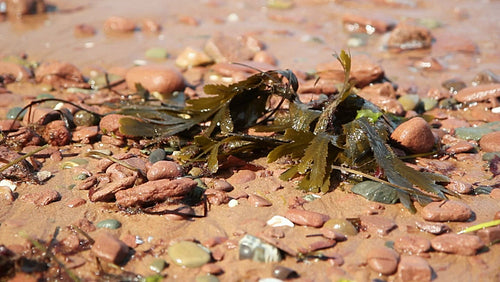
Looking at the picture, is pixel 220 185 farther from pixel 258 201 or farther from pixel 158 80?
pixel 158 80

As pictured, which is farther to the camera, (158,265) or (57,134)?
(57,134)

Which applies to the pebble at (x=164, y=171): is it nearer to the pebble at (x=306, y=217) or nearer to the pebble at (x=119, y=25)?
the pebble at (x=306, y=217)

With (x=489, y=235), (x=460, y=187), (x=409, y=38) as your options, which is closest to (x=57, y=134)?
(x=460, y=187)

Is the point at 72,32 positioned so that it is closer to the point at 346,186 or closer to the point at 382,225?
the point at 346,186

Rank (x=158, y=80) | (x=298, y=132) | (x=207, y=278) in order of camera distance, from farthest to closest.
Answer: (x=158, y=80) → (x=298, y=132) → (x=207, y=278)

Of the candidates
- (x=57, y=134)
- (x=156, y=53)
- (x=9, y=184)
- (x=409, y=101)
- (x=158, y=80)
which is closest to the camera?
(x=9, y=184)

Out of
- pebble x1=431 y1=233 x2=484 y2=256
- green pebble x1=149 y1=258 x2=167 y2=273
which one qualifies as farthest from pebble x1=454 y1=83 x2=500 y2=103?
green pebble x1=149 y1=258 x2=167 y2=273

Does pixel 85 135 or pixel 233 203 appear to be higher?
pixel 85 135

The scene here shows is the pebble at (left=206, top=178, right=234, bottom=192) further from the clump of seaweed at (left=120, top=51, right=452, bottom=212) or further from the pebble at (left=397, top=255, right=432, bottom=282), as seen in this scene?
the pebble at (left=397, top=255, right=432, bottom=282)
